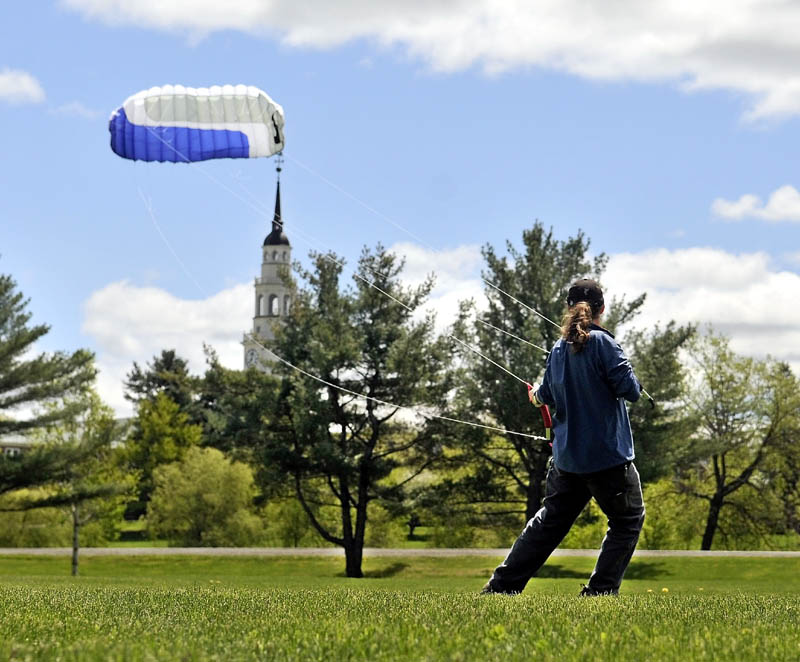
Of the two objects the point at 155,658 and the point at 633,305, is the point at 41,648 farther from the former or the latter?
the point at 633,305

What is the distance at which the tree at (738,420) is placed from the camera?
131ft

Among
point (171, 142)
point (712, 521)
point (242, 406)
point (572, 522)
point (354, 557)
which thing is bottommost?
point (354, 557)

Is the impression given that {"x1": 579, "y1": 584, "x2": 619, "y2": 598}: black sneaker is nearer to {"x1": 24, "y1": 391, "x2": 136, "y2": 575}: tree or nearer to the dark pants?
the dark pants

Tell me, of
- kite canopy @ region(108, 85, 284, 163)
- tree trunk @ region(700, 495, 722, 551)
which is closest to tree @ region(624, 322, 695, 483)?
tree trunk @ region(700, 495, 722, 551)

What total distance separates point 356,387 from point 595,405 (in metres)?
26.0

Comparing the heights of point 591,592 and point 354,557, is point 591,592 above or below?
above

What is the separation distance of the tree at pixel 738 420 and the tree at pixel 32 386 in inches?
895

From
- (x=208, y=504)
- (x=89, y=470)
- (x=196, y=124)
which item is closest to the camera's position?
(x=196, y=124)

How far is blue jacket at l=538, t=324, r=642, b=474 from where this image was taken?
6.96 metres

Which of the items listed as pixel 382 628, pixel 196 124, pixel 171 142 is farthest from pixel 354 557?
pixel 382 628

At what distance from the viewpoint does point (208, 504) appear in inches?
1891

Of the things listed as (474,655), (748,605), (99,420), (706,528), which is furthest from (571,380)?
(706,528)

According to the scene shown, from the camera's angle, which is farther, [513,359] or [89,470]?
[89,470]

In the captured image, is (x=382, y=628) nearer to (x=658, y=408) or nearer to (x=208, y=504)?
(x=658, y=408)
